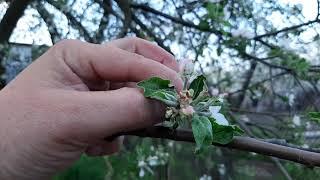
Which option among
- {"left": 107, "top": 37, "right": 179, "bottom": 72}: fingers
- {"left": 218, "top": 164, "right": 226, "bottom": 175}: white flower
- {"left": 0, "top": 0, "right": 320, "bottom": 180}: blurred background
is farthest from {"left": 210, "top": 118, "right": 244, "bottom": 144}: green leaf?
{"left": 218, "top": 164, "right": 226, "bottom": 175}: white flower

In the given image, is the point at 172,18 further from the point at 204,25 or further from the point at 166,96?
the point at 166,96

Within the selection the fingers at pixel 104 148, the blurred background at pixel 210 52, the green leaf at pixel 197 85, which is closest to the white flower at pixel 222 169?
the blurred background at pixel 210 52

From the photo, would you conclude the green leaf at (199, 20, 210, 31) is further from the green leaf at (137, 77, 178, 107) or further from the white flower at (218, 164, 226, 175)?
the green leaf at (137, 77, 178, 107)

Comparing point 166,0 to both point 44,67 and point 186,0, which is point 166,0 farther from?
point 44,67

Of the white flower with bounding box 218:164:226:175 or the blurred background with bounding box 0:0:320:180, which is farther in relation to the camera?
the white flower with bounding box 218:164:226:175

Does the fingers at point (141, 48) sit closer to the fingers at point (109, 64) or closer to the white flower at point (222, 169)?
the fingers at point (109, 64)

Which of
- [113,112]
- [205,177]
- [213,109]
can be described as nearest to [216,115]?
[213,109]
